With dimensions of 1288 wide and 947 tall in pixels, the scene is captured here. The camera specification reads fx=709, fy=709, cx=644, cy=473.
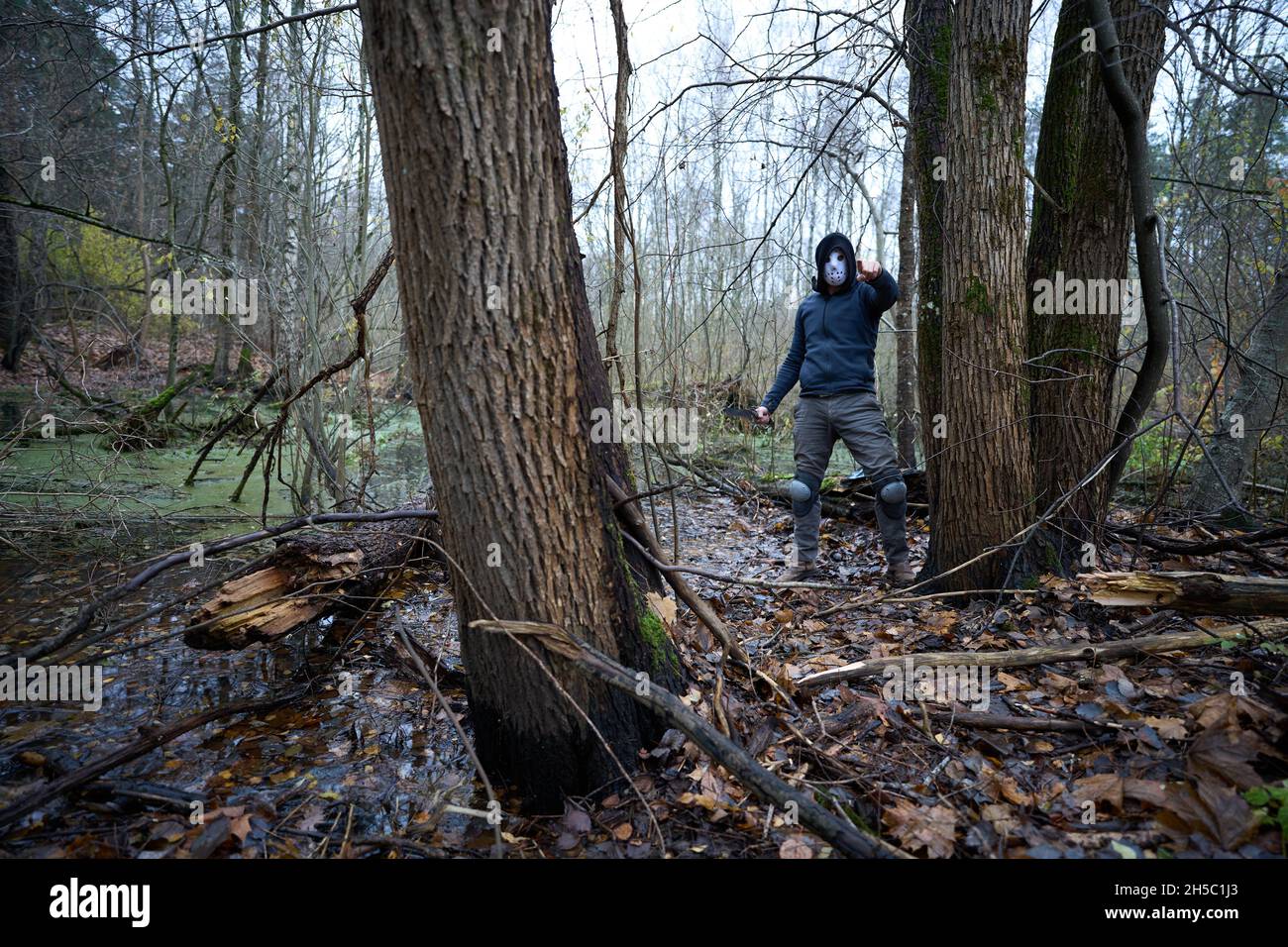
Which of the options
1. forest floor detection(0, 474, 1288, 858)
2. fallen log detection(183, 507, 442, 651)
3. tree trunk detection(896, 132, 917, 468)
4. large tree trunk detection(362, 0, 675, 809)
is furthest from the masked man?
tree trunk detection(896, 132, 917, 468)

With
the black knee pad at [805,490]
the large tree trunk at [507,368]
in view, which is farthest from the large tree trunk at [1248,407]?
the large tree trunk at [507,368]

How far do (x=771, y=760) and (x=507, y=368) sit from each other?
5.54 ft

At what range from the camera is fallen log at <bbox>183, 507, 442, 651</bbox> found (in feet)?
11.7

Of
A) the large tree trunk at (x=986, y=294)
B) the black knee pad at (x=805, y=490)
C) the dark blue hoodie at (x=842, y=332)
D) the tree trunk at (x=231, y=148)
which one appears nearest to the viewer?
the large tree trunk at (x=986, y=294)

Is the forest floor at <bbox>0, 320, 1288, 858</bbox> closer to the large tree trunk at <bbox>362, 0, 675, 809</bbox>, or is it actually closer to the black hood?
the large tree trunk at <bbox>362, 0, 675, 809</bbox>

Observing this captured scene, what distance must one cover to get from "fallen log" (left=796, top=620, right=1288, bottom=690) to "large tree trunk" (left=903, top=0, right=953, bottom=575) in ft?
5.74

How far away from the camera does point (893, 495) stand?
14.9 ft

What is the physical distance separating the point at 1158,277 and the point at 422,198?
12.6 ft

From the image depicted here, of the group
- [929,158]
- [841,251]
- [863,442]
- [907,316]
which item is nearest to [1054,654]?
[863,442]

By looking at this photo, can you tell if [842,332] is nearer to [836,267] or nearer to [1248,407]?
[836,267]

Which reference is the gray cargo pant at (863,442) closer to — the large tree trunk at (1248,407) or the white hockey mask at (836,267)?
the white hockey mask at (836,267)

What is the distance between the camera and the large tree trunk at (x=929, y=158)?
4750mm

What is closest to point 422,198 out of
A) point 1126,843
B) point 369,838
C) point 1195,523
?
point 369,838
